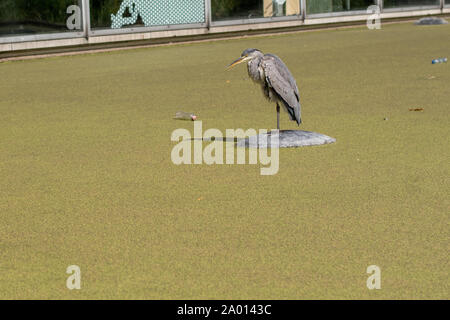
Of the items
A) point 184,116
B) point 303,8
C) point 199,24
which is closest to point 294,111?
point 184,116

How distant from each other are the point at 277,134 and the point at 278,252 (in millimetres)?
2569

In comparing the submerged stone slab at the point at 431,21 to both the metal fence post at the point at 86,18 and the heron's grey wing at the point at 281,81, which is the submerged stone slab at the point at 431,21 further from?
the heron's grey wing at the point at 281,81

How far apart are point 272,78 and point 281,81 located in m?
0.08

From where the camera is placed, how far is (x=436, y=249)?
4078 mm

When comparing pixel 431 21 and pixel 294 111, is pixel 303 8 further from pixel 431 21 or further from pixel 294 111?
pixel 294 111

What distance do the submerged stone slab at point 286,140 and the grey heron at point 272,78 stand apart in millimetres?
176

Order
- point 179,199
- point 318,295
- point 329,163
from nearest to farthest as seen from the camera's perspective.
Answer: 1. point 318,295
2. point 179,199
3. point 329,163

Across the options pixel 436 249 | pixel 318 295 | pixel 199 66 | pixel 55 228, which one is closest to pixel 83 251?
pixel 55 228

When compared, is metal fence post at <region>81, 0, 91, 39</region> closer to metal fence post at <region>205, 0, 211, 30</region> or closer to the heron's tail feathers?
metal fence post at <region>205, 0, 211, 30</region>

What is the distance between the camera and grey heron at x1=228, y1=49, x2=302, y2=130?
646cm

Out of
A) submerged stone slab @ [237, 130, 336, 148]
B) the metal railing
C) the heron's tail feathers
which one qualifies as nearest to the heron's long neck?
the heron's tail feathers

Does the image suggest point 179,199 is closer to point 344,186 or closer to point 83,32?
point 344,186

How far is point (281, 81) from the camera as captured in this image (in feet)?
21.3

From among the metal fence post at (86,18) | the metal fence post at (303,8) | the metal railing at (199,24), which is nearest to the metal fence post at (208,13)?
the metal railing at (199,24)
